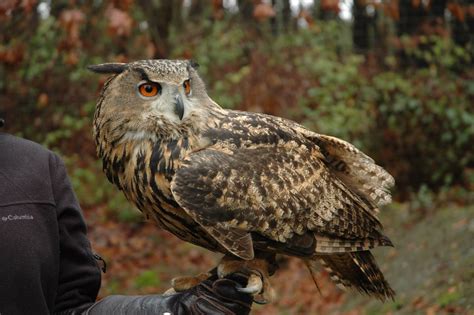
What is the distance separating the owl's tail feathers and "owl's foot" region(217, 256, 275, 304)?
0.31 metres

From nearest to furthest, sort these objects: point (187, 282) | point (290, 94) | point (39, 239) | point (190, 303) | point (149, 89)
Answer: point (39, 239), point (190, 303), point (149, 89), point (187, 282), point (290, 94)

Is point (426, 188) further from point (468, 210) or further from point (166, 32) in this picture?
point (166, 32)

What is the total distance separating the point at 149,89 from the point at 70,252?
604mm

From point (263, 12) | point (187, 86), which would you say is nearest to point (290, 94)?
point (263, 12)

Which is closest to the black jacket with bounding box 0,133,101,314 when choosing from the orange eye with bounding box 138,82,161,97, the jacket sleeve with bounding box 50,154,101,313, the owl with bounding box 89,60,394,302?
the jacket sleeve with bounding box 50,154,101,313

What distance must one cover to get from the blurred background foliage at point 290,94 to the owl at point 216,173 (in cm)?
286

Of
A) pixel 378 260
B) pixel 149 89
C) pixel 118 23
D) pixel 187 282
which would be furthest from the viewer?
pixel 378 260

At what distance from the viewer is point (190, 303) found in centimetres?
271

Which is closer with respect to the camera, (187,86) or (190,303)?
(190,303)

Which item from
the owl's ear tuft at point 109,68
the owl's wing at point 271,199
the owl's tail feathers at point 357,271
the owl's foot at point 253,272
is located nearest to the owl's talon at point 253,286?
the owl's foot at point 253,272

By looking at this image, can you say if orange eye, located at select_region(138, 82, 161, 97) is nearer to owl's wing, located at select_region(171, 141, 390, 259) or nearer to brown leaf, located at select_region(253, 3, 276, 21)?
owl's wing, located at select_region(171, 141, 390, 259)

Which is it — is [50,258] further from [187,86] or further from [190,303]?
[187,86]

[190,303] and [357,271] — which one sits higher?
[190,303]

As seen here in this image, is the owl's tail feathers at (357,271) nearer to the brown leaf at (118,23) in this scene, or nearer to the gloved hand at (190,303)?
the gloved hand at (190,303)
